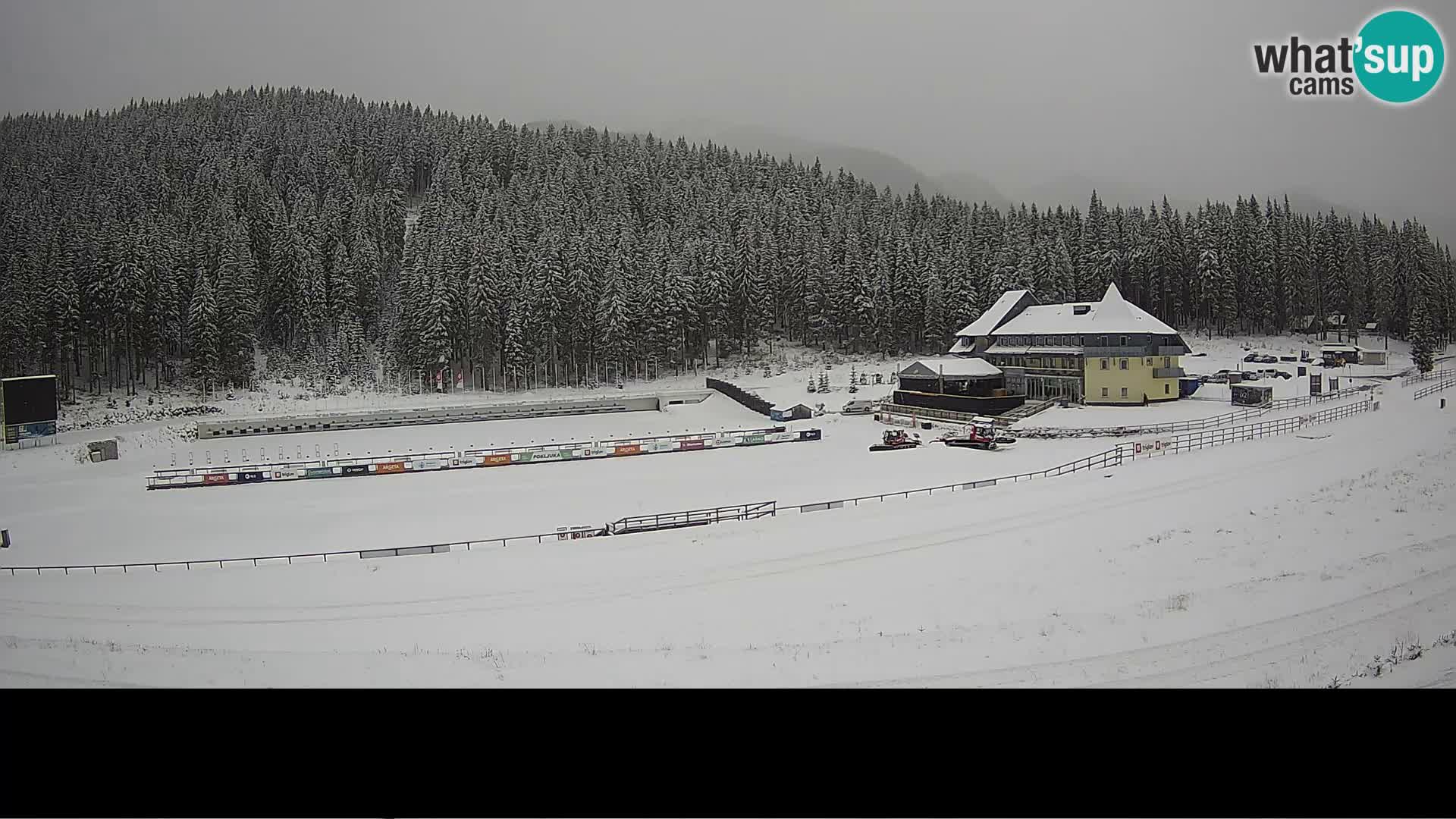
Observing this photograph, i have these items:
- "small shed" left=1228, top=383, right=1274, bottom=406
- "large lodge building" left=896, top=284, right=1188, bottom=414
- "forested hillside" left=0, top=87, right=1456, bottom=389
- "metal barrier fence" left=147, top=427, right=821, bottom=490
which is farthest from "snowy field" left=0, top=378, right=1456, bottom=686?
"large lodge building" left=896, top=284, right=1188, bottom=414

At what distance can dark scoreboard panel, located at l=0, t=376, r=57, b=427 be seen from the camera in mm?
7852

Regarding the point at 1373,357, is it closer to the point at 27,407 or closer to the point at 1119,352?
the point at 1119,352

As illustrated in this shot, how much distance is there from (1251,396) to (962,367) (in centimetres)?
737

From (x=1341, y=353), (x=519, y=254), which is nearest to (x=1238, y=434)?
(x=1341, y=353)

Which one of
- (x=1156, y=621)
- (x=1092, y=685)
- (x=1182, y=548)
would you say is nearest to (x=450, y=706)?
(x=1092, y=685)

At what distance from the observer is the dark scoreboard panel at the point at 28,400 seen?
7852 mm

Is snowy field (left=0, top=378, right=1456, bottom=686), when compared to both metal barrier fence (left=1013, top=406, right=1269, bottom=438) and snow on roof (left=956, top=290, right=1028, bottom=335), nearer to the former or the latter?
metal barrier fence (left=1013, top=406, right=1269, bottom=438)

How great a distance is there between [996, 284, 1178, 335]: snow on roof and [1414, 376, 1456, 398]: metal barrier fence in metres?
16.6

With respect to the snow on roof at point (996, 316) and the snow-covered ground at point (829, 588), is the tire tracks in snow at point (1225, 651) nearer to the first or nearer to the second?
the snow-covered ground at point (829, 588)

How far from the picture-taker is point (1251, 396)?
21109 mm

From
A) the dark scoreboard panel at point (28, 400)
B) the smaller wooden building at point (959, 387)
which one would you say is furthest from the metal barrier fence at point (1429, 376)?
the smaller wooden building at point (959, 387)

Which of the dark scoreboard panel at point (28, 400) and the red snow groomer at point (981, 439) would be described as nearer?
the dark scoreboard panel at point (28, 400)

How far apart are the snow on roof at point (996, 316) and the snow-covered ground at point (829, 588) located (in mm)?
15957

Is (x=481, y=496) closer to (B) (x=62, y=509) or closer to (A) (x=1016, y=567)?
(B) (x=62, y=509)
